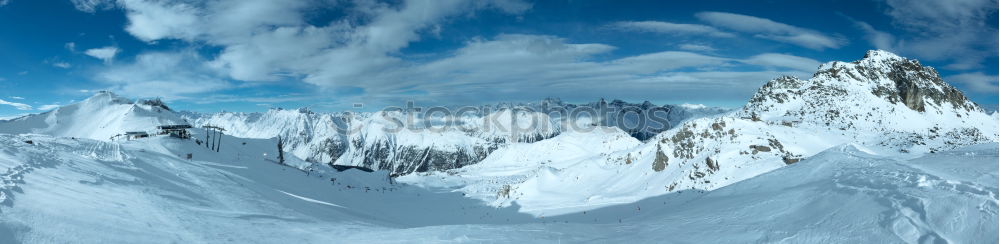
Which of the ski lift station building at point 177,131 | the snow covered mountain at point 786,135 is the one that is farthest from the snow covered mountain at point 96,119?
the snow covered mountain at point 786,135

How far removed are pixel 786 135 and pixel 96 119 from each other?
121 meters

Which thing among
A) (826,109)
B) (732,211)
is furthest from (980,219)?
(826,109)

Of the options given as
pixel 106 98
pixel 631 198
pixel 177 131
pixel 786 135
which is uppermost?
pixel 106 98

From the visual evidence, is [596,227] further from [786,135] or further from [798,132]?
[798,132]

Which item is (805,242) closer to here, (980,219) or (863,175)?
(980,219)

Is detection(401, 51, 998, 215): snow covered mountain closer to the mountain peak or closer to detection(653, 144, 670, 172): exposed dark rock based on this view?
detection(653, 144, 670, 172): exposed dark rock

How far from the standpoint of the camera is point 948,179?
9.05m

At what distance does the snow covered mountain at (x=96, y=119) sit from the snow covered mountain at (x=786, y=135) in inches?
2803

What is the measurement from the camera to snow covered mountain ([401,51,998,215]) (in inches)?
1131

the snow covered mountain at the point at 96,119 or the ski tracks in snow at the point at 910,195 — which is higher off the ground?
the snow covered mountain at the point at 96,119

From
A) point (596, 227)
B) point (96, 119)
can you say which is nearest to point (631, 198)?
point (596, 227)

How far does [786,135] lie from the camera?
3250 cm

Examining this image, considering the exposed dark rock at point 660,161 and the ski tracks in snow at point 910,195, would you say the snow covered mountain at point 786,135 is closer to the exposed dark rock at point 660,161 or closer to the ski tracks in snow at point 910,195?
the exposed dark rock at point 660,161

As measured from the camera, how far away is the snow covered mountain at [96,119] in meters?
75.8
